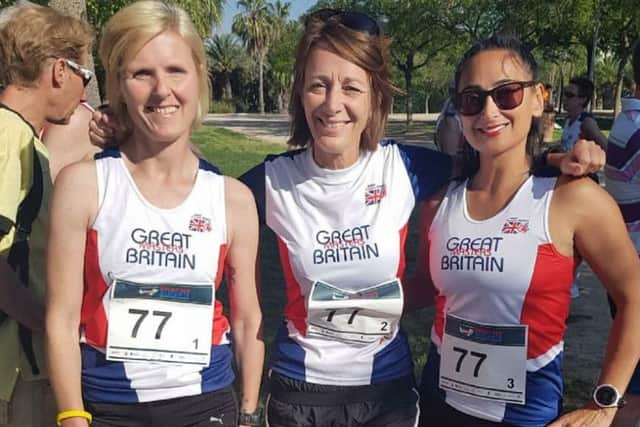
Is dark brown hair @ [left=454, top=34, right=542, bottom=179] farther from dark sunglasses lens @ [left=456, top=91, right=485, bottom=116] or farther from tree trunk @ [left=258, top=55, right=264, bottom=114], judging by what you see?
tree trunk @ [left=258, top=55, right=264, bottom=114]

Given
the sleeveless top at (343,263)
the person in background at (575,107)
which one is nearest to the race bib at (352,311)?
the sleeveless top at (343,263)

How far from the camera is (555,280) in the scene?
2.10 meters

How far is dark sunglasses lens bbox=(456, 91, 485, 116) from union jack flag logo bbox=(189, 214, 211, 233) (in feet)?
3.11

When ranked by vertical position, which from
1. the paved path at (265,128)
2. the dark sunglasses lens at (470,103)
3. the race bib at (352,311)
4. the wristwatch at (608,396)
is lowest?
the paved path at (265,128)

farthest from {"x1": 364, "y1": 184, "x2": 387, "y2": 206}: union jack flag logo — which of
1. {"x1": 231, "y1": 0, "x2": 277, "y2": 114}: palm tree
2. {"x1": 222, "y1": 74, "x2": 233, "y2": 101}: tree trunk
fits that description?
{"x1": 231, "y1": 0, "x2": 277, "y2": 114}: palm tree

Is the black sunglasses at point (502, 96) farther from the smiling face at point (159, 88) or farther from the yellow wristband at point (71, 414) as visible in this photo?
the yellow wristband at point (71, 414)

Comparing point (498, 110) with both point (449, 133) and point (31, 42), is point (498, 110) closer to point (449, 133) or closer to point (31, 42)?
point (449, 133)

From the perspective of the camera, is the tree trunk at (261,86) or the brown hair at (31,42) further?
the tree trunk at (261,86)

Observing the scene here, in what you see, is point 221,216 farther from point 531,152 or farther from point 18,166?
point 531,152

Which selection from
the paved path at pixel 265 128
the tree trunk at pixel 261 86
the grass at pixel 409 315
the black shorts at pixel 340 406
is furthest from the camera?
the tree trunk at pixel 261 86

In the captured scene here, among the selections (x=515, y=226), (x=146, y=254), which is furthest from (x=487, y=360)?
(x=146, y=254)

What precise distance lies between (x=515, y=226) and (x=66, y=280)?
1428mm

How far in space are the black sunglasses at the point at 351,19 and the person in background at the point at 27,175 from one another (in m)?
0.95

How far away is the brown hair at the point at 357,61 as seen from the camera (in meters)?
2.34
